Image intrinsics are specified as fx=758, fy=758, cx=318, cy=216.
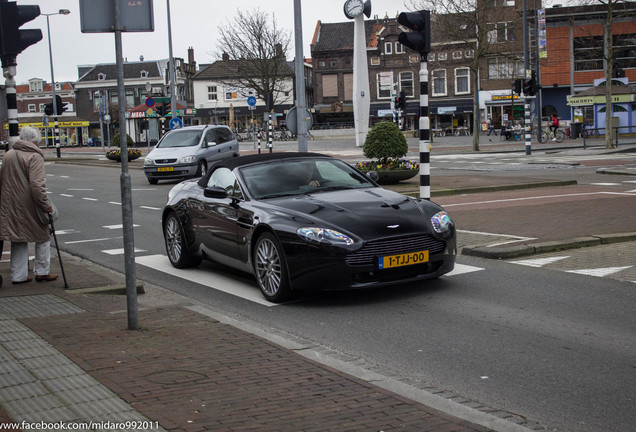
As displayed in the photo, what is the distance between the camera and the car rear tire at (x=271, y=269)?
7.30 metres

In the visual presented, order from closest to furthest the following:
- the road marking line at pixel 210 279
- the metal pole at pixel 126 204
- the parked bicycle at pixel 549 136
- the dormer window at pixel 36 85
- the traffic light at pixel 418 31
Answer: the metal pole at pixel 126 204 < the road marking line at pixel 210 279 < the traffic light at pixel 418 31 < the parked bicycle at pixel 549 136 < the dormer window at pixel 36 85

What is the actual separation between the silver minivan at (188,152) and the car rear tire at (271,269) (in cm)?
1723

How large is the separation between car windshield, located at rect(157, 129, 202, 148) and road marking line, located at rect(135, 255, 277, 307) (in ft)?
50.6

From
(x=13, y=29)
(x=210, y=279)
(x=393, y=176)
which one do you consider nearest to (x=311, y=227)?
(x=210, y=279)

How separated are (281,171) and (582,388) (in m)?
4.61

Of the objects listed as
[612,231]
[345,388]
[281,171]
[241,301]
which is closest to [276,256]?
[241,301]

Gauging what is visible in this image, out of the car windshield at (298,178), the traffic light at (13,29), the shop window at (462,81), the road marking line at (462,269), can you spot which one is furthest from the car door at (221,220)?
the shop window at (462,81)

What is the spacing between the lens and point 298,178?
845 cm

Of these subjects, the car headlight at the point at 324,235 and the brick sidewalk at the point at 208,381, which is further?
the car headlight at the point at 324,235

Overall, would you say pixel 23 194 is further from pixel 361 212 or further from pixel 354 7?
pixel 354 7

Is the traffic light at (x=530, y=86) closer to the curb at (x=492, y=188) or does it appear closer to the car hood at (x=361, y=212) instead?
the curb at (x=492, y=188)

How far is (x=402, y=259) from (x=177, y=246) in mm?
3537

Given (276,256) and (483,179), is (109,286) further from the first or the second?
(483,179)

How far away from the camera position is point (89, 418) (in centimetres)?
399
